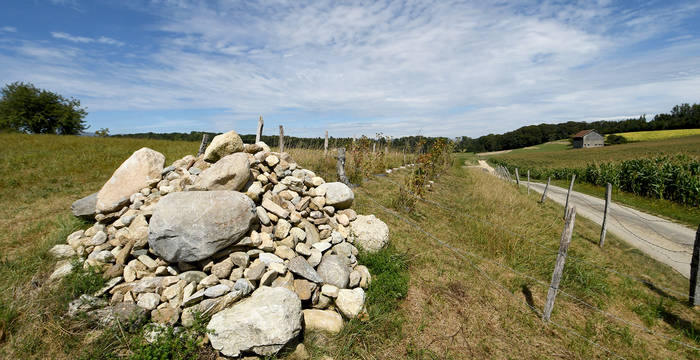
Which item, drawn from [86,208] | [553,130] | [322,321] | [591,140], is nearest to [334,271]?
[322,321]

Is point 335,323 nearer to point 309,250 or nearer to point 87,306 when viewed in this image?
point 309,250

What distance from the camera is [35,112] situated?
30000mm

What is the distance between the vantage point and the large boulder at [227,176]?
191 inches

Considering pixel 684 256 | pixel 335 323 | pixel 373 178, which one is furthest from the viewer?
pixel 373 178

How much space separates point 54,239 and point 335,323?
584 centimetres

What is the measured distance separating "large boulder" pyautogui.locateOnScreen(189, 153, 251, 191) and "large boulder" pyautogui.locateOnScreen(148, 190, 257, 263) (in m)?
0.55

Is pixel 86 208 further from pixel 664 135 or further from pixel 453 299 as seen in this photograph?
pixel 664 135

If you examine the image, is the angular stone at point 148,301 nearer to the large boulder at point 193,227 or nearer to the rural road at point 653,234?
the large boulder at point 193,227

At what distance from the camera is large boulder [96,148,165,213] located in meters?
5.36

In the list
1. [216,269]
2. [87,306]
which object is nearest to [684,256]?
[216,269]

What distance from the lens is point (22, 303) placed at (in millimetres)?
3662

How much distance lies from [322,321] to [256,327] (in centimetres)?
103

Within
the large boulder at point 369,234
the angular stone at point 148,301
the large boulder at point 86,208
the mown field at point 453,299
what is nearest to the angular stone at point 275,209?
the large boulder at point 369,234

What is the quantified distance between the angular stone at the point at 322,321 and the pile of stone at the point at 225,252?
15 mm
